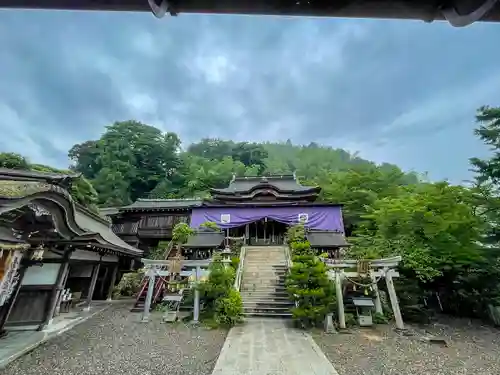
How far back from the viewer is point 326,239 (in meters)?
15.8

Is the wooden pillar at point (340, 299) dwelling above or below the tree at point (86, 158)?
below

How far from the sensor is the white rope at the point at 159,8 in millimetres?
1257

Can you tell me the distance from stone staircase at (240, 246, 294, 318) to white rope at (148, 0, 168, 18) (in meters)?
10.3

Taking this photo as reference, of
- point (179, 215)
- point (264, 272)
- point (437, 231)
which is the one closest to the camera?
point (437, 231)

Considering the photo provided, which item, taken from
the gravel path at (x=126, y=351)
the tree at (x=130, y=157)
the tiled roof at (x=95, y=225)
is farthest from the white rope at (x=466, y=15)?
the tree at (x=130, y=157)

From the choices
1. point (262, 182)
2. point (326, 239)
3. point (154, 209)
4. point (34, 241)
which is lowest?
point (34, 241)

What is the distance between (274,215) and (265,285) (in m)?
7.38

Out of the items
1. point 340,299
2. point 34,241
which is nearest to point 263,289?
point 340,299

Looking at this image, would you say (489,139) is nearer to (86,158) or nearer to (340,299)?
(340,299)

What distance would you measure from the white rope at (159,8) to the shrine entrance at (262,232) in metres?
18.2

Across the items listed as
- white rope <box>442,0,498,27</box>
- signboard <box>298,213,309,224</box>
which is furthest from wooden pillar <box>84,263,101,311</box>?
white rope <box>442,0,498,27</box>

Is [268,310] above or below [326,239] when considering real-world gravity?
below

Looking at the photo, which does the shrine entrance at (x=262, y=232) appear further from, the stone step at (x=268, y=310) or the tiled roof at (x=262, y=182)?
the stone step at (x=268, y=310)

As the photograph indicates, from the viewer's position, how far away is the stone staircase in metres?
10.2
